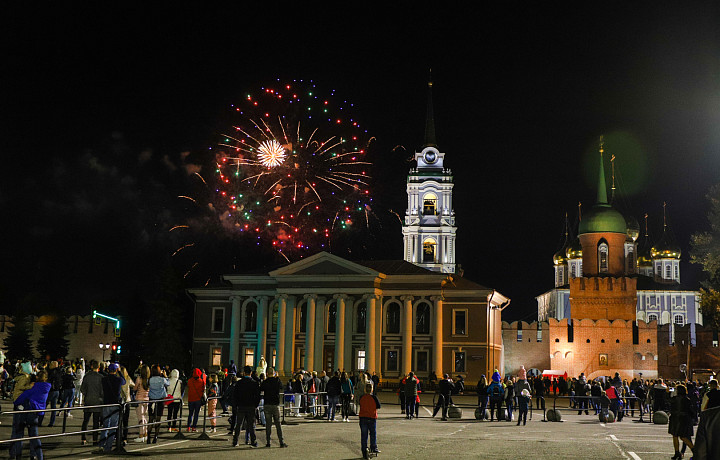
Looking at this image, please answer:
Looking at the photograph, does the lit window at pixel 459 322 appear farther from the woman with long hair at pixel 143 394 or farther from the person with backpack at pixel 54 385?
the woman with long hair at pixel 143 394

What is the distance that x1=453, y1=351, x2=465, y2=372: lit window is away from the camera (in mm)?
59188

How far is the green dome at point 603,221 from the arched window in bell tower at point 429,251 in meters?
18.0

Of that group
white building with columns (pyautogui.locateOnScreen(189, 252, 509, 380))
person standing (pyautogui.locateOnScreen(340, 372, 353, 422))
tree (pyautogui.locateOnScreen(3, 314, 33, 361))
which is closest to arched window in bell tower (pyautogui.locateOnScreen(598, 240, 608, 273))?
white building with columns (pyautogui.locateOnScreen(189, 252, 509, 380))

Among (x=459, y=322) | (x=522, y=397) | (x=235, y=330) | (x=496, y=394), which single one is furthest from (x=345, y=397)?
(x=235, y=330)

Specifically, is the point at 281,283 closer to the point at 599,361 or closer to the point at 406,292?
the point at 406,292

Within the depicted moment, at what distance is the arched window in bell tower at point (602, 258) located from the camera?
81519mm

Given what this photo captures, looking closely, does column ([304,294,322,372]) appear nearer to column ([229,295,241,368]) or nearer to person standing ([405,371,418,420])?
column ([229,295,241,368])

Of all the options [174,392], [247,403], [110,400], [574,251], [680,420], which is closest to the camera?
[110,400]

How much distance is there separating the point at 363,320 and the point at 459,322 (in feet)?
23.2

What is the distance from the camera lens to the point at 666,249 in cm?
12138

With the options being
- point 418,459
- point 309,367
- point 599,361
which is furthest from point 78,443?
point 599,361

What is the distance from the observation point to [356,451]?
57.1 feet

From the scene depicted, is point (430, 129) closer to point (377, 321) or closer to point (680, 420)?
point (377, 321)

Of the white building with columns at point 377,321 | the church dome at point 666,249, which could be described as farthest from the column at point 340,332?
the church dome at point 666,249
